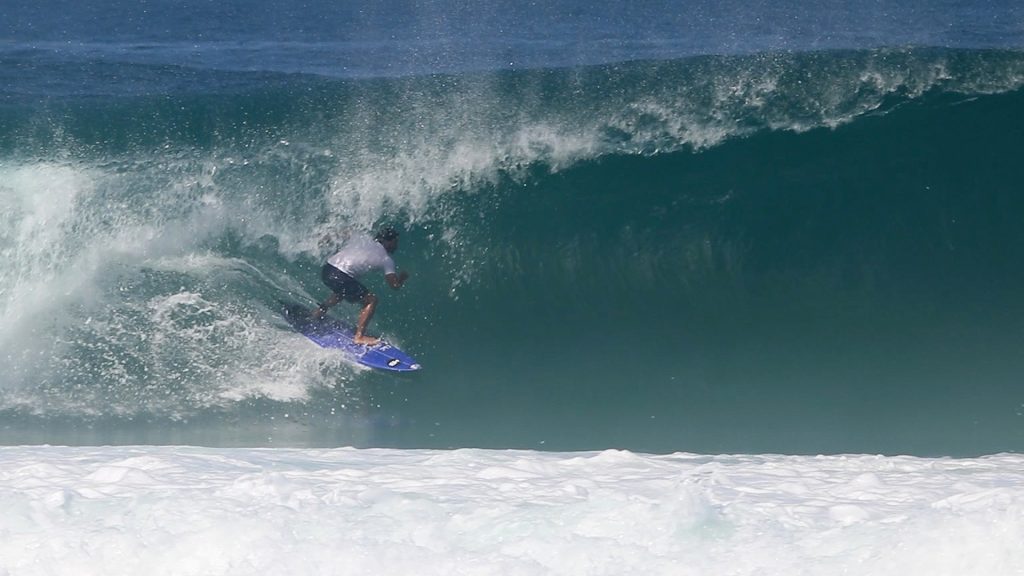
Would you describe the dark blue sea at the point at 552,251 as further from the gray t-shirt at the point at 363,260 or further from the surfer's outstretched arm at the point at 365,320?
the gray t-shirt at the point at 363,260

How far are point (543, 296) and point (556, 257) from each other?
55 centimetres

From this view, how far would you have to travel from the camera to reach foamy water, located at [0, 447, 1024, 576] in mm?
4430

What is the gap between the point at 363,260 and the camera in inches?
349

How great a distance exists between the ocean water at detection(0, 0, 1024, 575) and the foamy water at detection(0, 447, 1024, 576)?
0.02 meters

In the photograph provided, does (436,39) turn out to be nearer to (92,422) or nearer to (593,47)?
(593,47)

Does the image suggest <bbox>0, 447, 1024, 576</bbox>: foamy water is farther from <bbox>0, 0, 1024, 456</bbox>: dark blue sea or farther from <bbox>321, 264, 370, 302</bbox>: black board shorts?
<bbox>321, 264, 370, 302</bbox>: black board shorts

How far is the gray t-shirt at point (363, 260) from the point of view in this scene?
8.87 m

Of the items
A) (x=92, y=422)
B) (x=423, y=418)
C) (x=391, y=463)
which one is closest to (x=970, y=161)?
(x=423, y=418)

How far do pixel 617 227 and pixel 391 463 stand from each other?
5009 millimetres

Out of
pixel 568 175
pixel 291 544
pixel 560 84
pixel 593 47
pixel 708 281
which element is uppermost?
pixel 593 47

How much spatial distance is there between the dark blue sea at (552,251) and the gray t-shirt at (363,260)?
0.50 m

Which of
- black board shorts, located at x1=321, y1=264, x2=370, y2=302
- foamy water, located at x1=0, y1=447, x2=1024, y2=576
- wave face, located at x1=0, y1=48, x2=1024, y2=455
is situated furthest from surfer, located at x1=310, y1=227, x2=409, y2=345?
foamy water, located at x1=0, y1=447, x2=1024, y2=576

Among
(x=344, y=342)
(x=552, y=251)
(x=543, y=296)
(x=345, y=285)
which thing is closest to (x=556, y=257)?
(x=552, y=251)

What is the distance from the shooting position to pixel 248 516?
4.68 metres
